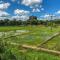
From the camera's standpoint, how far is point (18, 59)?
265cm

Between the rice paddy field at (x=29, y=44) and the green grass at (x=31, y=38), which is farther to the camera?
the green grass at (x=31, y=38)

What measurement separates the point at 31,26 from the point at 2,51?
1277cm

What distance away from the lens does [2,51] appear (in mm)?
2691

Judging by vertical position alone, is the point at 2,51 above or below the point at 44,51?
above

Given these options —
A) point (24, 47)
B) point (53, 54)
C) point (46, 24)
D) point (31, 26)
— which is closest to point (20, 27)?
point (31, 26)

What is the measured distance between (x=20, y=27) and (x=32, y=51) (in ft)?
32.3

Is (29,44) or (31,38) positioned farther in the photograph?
(31,38)

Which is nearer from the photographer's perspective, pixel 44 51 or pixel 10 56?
pixel 10 56

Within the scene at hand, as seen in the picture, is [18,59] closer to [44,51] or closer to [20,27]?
[44,51]

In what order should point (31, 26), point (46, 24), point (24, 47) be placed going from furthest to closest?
point (46, 24)
point (31, 26)
point (24, 47)

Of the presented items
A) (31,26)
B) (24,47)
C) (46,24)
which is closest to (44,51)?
(24,47)

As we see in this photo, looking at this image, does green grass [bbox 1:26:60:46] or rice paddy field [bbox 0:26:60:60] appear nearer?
rice paddy field [bbox 0:26:60:60]

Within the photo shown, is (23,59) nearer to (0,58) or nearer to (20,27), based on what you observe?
(0,58)

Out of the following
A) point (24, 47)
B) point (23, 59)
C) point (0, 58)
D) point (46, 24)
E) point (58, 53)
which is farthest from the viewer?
point (46, 24)
